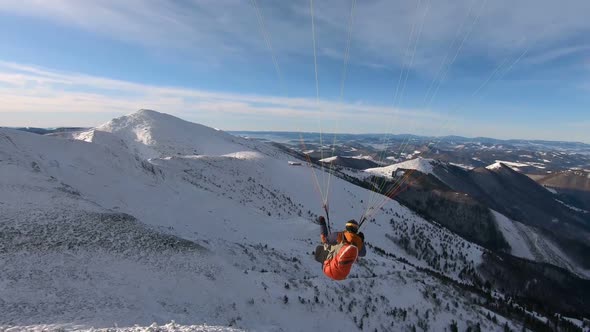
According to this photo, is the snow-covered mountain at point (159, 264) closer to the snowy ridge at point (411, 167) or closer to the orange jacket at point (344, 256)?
the orange jacket at point (344, 256)

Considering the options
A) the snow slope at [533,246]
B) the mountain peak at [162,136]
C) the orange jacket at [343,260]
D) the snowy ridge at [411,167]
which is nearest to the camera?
the orange jacket at [343,260]

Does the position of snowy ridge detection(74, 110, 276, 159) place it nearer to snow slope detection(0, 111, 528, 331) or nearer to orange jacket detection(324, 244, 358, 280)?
snow slope detection(0, 111, 528, 331)

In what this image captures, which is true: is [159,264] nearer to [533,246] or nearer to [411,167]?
[533,246]

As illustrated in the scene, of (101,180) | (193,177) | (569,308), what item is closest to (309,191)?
(193,177)

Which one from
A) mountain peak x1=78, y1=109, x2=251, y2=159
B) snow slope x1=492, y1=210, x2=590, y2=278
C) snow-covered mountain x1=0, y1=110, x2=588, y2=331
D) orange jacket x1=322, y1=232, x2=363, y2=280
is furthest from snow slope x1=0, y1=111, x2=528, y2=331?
snow slope x1=492, y1=210, x2=590, y2=278

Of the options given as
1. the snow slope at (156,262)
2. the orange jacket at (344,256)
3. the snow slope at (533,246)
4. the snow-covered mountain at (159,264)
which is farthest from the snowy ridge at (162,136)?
the snow slope at (533,246)

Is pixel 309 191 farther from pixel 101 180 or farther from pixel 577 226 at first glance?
pixel 577 226

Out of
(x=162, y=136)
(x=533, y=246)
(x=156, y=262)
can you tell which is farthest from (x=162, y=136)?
(x=533, y=246)
